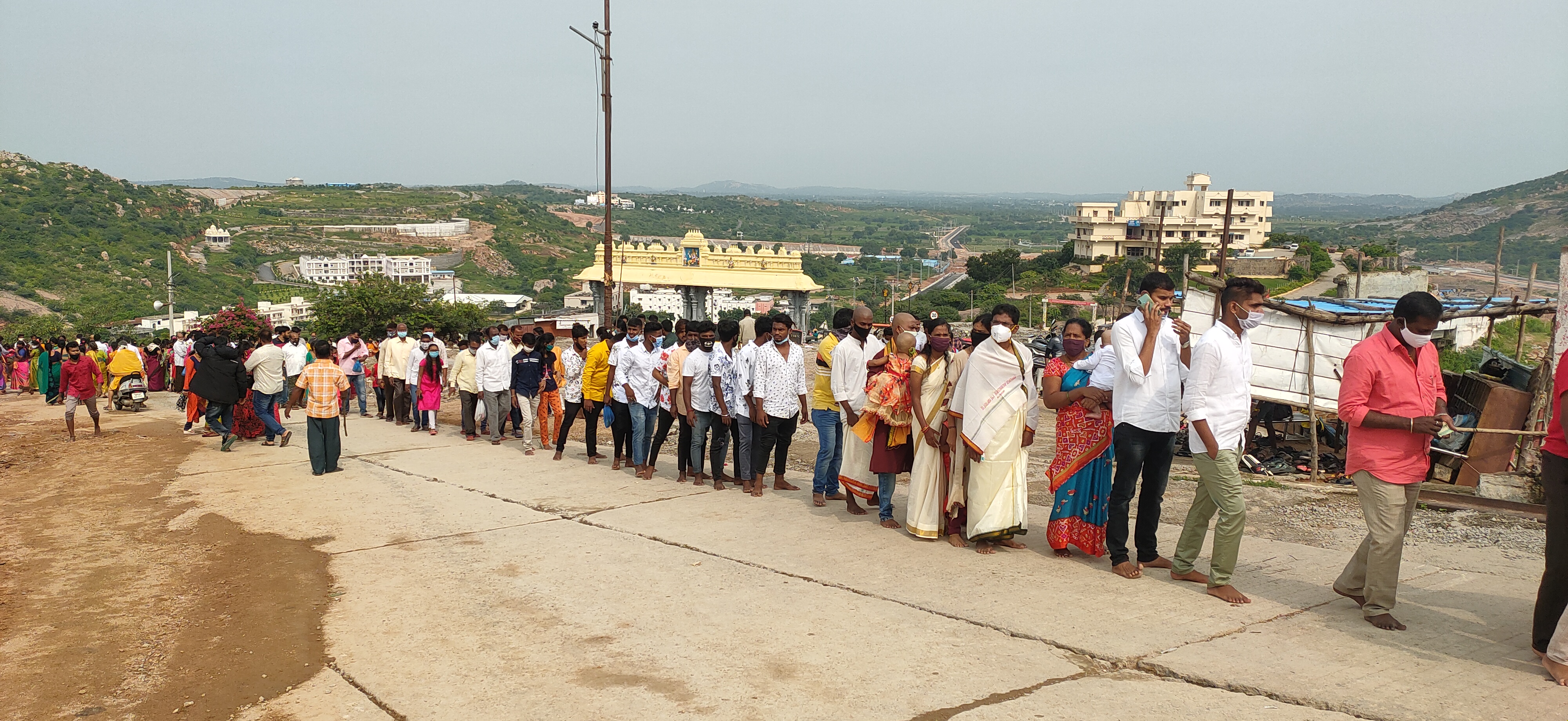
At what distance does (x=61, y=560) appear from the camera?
258 inches

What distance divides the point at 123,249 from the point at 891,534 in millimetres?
100273

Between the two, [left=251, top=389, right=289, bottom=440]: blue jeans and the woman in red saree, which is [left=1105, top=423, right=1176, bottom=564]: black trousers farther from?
[left=251, top=389, right=289, bottom=440]: blue jeans

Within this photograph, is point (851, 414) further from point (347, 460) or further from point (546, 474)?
point (347, 460)

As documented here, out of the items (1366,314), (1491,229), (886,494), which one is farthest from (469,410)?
(1491,229)

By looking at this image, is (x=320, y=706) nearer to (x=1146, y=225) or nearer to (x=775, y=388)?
(x=775, y=388)

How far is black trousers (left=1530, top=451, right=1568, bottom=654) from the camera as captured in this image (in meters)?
4.35

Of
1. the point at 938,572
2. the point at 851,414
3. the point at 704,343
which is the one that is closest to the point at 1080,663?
the point at 938,572

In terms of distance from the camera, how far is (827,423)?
8039 mm

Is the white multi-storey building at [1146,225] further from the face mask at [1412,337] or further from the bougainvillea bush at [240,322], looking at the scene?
the face mask at [1412,337]

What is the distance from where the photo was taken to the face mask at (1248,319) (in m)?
5.35

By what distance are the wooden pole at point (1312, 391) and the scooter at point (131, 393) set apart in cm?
1737

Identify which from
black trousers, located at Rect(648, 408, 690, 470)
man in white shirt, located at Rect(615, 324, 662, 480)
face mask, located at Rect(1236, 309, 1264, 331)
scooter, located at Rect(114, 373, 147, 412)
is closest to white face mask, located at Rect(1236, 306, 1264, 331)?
face mask, located at Rect(1236, 309, 1264, 331)

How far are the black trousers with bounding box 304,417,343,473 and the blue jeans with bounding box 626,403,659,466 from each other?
295 centimetres

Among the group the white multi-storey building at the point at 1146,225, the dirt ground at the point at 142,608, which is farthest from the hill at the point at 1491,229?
the dirt ground at the point at 142,608
